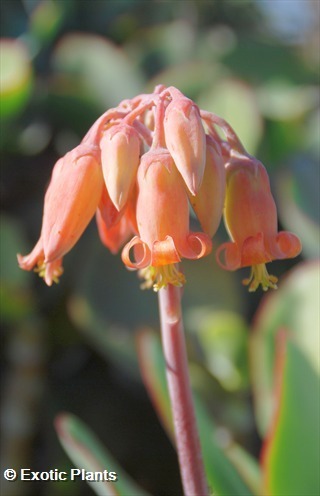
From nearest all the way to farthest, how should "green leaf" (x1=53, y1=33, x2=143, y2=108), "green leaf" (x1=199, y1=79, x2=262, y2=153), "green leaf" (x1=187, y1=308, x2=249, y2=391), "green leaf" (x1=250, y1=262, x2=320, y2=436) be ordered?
"green leaf" (x1=250, y1=262, x2=320, y2=436)
"green leaf" (x1=187, y1=308, x2=249, y2=391)
"green leaf" (x1=199, y1=79, x2=262, y2=153)
"green leaf" (x1=53, y1=33, x2=143, y2=108)

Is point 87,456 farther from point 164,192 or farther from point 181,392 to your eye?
point 164,192

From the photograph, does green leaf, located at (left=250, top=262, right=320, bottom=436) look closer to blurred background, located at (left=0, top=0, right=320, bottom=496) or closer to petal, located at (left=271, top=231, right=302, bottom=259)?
blurred background, located at (left=0, top=0, right=320, bottom=496)

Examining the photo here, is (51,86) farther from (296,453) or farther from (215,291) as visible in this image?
(296,453)

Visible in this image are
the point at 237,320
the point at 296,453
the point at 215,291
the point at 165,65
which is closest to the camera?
the point at 296,453

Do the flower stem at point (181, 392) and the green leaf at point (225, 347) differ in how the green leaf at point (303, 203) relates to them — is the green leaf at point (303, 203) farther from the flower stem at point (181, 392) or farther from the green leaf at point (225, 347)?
the flower stem at point (181, 392)

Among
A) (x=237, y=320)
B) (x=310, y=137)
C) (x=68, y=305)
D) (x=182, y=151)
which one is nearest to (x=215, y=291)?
(x=237, y=320)

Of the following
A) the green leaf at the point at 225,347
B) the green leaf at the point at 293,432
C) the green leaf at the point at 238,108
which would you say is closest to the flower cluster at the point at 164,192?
the green leaf at the point at 293,432

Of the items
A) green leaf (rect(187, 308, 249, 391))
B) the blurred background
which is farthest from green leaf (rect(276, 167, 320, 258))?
green leaf (rect(187, 308, 249, 391))
